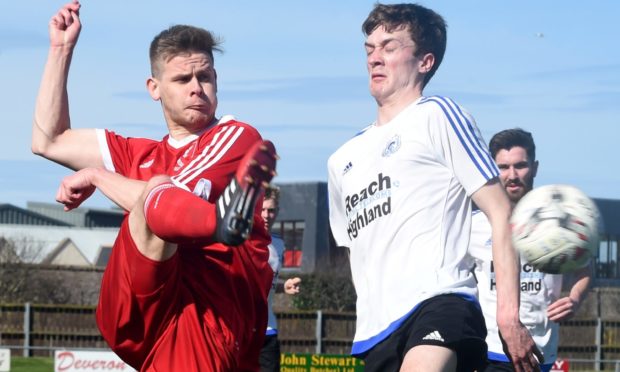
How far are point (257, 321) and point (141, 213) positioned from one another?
41.4 inches

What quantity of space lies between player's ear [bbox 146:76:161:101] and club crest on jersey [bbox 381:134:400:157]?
3.89 feet

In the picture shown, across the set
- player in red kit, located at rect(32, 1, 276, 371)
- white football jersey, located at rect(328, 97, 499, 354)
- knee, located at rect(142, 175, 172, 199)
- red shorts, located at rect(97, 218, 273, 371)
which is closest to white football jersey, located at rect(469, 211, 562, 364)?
white football jersey, located at rect(328, 97, 499, 354)

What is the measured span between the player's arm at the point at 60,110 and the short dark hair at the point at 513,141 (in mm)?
3352

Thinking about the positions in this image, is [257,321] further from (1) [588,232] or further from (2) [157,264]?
(1) [588,232]

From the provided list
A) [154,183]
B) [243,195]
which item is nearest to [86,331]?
[154,183]

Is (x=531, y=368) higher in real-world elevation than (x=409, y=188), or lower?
lower

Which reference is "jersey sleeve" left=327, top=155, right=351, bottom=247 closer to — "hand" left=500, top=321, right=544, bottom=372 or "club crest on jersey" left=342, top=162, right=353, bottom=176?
"club crest on jersey" left=342, top=162, right=353, bottom=176

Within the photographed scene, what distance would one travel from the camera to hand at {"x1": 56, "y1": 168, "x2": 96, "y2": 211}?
5.86m

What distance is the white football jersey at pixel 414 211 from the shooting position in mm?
6164

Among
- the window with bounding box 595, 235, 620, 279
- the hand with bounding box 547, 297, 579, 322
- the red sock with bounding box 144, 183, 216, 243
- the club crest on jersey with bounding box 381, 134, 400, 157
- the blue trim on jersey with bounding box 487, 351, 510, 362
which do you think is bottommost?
the blue trim on jersey with bounding box 487, 351, 510, 362

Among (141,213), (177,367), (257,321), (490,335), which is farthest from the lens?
(490,335)

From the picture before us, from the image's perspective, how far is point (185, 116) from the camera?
6.23 metres

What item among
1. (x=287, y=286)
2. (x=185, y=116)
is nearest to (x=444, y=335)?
(x=185, y=116)

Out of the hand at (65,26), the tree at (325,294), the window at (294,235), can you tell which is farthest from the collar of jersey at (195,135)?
the window at (294,235)
